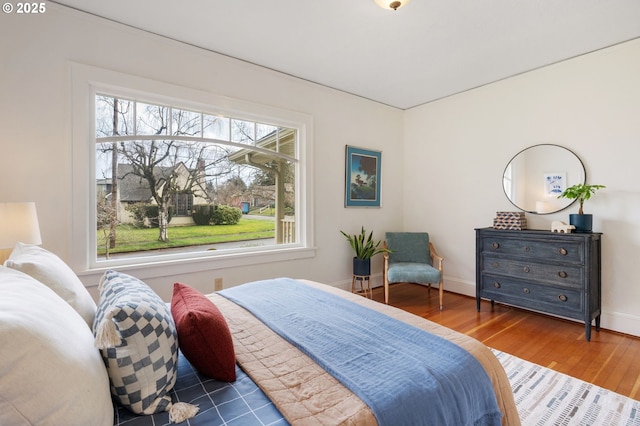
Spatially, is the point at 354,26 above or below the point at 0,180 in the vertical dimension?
above

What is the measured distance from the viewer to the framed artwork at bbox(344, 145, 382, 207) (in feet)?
13.1

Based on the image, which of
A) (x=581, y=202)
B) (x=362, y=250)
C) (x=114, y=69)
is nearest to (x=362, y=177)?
(x=362, y=250)

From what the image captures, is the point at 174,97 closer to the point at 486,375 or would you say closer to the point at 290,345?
the point at 290,345

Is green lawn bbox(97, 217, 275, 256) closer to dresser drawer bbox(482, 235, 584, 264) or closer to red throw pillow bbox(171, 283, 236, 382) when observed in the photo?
red throw pillow bbox(171, 283, 236, 382)

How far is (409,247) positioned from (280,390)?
3.28 meters

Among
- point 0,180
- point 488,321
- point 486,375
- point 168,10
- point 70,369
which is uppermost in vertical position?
point 168,10

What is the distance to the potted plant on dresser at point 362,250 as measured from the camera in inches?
146

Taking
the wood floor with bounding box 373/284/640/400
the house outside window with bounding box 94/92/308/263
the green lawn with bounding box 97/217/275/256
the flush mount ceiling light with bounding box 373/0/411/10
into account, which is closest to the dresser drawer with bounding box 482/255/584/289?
the wood floor with bounding box 373/284/640/400

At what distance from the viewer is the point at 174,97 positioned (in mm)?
2725

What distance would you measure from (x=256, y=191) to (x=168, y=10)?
69.8 inches

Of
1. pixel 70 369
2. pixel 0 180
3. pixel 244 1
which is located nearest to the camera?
pixel 70 369

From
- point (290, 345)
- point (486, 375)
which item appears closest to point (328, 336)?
point (290, 345)

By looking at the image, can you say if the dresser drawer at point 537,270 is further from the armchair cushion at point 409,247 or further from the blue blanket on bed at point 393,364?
the blue blanket on bed at point 393,364

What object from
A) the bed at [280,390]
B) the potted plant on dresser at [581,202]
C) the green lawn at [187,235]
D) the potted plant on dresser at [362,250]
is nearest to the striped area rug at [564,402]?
the bed at [280,390]
